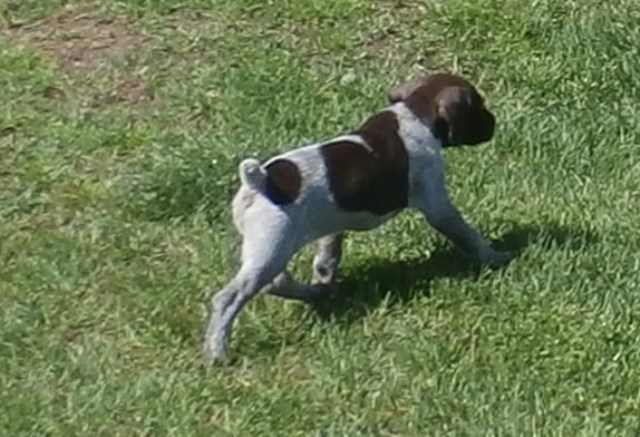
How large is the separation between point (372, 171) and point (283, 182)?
1.06ft

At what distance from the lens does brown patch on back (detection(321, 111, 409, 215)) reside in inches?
239

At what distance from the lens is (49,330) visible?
6168 mm

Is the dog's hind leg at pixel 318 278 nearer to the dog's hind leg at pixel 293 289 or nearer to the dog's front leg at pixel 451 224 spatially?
the dog's hind leg at pixel 293 289

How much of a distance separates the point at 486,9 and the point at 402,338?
2.82 m

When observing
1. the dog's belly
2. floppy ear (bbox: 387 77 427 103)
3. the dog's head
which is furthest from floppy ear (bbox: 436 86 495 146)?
the dog's belly

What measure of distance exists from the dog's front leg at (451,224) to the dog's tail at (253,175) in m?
0.62

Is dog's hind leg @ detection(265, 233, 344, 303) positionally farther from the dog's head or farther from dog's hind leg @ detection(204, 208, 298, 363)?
the dog's head

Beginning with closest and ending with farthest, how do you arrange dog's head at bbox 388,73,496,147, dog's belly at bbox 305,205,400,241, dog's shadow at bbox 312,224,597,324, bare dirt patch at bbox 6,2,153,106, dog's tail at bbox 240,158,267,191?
dog's tail at bbox 240,158,267,191, dog's belly at bbox 305,205,400,241, dog's shadow at bbox 312,224,597,324, dog's head at bbox 388,73,496,147, bare dirt patch at bbox 6,2,153,106

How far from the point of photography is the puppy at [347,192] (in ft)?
19.4

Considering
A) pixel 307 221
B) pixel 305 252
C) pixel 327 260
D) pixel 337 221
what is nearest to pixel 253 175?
pixel 307 221

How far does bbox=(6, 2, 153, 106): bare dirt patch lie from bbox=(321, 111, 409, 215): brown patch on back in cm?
202

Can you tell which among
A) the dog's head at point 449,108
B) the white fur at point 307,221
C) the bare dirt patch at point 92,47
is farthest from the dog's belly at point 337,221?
the bare dirt patch at point 92,47

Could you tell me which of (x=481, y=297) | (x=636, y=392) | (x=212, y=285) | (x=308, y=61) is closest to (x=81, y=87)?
(x=308, y=61)

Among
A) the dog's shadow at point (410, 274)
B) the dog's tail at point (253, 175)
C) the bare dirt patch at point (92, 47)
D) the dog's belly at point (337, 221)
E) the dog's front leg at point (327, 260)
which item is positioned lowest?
the bare dirt patch at point (92, 47)
